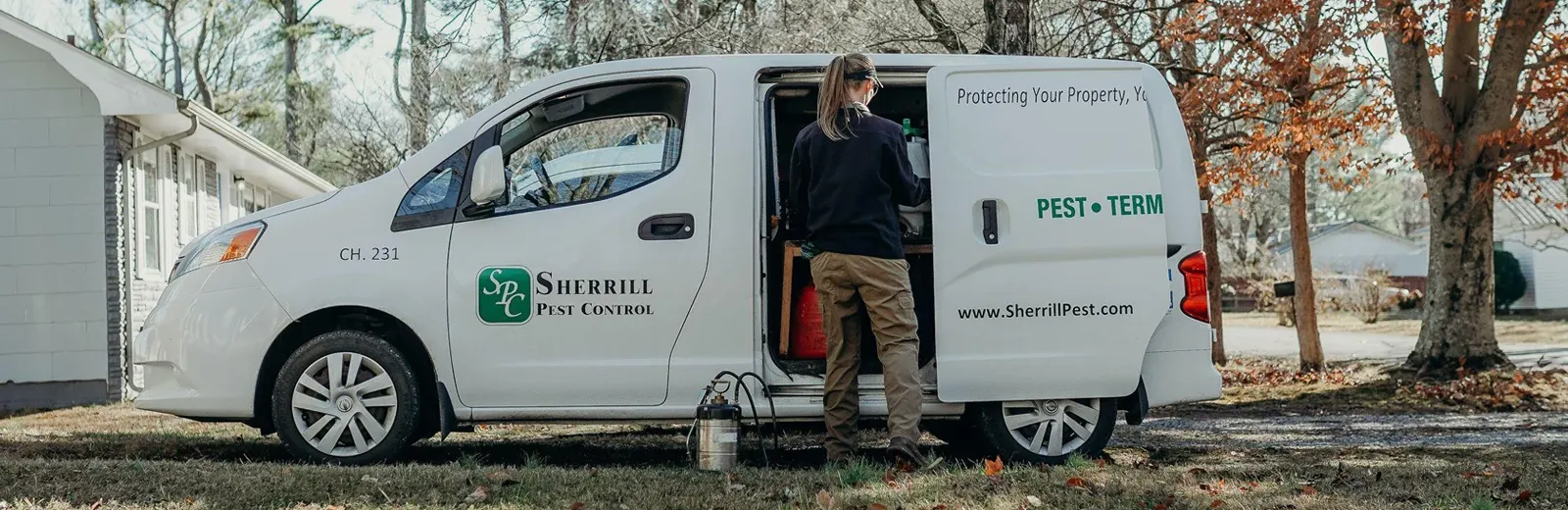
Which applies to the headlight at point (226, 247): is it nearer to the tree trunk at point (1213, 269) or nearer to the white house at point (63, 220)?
the white house at point (63, 220)

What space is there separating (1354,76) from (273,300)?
38.4 feet

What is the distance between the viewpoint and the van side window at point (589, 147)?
20.7 ft

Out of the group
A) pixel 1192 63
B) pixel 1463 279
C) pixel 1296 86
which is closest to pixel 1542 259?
pixel 1192 63

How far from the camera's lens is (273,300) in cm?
625

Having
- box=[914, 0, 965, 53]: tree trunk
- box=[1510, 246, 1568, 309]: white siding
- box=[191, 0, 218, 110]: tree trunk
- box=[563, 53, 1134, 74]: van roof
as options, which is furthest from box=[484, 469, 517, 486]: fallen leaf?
box=[1510, 246, 1568, 309]: white siding

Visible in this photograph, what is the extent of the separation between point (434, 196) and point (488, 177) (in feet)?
1.25

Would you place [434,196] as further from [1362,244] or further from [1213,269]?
[1362,244]

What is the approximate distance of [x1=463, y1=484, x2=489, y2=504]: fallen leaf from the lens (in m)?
5.03

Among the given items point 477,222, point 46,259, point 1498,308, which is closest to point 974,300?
point 477,222

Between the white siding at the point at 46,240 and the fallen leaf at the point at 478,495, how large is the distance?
842 centimetres

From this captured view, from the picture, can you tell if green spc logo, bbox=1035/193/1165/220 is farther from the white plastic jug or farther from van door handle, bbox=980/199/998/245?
the white plastic jug

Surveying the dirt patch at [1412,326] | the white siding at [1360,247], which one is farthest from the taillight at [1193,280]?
the white siding at [1360,247]

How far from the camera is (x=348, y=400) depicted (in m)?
6.26

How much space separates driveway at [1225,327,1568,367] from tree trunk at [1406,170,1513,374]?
263 inches
